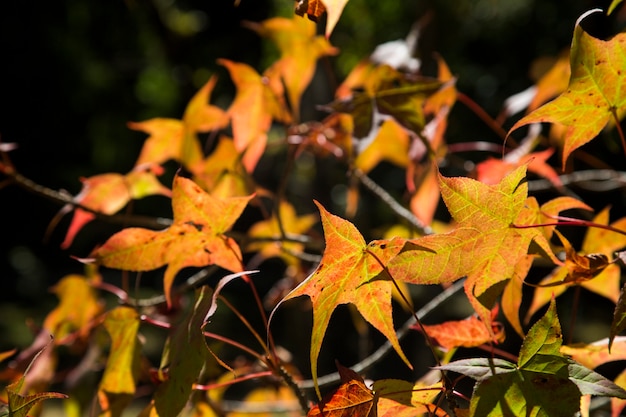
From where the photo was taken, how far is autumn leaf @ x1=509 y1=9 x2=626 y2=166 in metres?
0.45

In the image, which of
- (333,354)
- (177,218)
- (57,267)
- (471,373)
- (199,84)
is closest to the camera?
(471,373)

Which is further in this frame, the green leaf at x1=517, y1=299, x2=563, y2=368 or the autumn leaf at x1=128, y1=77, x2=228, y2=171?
the autumn leaf at x1=128, y1=77, x2=228, y2=171

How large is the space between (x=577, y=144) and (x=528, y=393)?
189 mm

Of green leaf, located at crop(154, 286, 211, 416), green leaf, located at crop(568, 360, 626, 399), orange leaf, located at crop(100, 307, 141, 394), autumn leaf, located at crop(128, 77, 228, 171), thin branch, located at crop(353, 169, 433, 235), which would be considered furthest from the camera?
autumn leaf, located at crop(128, 77, 228, 171)

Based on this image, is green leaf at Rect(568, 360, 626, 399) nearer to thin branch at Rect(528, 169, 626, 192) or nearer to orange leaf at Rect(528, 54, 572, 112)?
thin branch at Rect(528, 169, 626, 192)

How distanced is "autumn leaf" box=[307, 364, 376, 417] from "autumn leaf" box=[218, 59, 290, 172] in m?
0.42

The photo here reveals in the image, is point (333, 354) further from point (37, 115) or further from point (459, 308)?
point (37, 115)

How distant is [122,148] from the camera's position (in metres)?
5.31

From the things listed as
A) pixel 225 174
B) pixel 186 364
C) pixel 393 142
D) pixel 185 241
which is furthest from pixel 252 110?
pixel 186 364

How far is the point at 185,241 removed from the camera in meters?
0.56

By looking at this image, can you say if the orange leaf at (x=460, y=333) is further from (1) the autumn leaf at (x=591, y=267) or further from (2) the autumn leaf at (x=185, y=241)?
(2) the autumn leaf at (x=185, y=241)

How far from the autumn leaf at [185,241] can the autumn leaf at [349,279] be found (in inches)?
4.7

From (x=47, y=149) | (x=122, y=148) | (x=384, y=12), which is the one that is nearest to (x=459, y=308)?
(x=384, y=12)

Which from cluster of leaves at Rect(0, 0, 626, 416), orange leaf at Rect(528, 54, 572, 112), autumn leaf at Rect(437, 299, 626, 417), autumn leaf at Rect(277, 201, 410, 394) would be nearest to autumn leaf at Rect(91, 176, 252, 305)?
cluster of leaves at Rect(0, 0, 626, 416)
